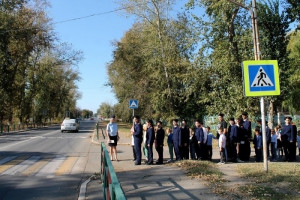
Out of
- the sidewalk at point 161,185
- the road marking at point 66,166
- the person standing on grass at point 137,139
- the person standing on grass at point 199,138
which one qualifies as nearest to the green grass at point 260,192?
the sidewalk at point 161,185

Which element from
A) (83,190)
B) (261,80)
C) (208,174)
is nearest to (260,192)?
(208,174)

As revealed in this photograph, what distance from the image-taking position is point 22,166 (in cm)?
1177

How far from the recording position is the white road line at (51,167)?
34.0ft

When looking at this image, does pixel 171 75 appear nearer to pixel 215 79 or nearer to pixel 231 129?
pixel 215 79

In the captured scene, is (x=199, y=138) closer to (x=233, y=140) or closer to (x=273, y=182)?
(x=233, y=140)

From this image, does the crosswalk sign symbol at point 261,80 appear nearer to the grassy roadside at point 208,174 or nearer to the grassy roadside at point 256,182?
the grassy roadside at point 256,182

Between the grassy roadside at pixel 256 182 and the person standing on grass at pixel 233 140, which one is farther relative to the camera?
the person standing on grass at pixel 233 140

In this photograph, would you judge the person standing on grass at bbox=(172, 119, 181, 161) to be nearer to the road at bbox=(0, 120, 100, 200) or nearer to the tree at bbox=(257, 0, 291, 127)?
the road at bbox=(0, 120, 100, 200)

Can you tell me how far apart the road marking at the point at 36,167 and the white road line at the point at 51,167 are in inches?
6.2

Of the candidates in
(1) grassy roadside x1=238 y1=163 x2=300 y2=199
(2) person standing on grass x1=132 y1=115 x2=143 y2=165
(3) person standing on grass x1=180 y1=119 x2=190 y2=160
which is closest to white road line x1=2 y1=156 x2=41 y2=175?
(2) person standing on grass x1=132 y1=115 x2=143 y2=165

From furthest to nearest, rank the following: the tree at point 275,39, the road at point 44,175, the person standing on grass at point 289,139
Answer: the tree at point 275,39 → the person standing on grass at point 289,139 → the road at point 44,175

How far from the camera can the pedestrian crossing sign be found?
8.97 m

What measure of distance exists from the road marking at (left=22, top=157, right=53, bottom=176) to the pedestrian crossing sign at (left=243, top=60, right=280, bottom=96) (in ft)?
22.5

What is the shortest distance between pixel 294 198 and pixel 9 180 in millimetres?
7134
